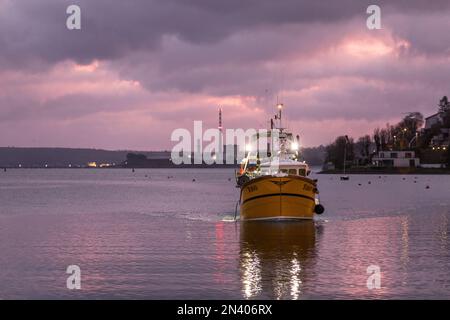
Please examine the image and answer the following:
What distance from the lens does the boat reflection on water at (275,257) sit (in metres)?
24.0

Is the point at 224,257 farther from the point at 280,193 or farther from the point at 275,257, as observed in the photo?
the point at 280,193

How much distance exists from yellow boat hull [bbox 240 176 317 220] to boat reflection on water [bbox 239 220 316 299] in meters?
0.73

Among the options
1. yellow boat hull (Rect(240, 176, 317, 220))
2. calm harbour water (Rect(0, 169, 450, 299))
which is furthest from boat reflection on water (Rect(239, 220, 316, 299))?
yellow boat hull (Rect(240, 176, 317, 220))

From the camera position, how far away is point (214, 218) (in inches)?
2292

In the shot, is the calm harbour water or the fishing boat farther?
the fishing boat

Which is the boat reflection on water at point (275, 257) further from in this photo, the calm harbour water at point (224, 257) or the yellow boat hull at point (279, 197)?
the yellow boat hull at point (279, 197)

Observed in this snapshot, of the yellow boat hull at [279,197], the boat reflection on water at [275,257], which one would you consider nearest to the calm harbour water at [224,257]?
the boat reflection on water at [275,257]

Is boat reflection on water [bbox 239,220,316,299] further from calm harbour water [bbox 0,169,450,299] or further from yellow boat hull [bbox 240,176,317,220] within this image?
yellow boat hull [bbox 240,176,317,220]

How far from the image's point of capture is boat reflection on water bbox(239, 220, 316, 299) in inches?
943

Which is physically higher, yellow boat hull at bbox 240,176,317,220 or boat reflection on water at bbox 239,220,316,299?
yellow boat hull at bbox 240,176,317,220
